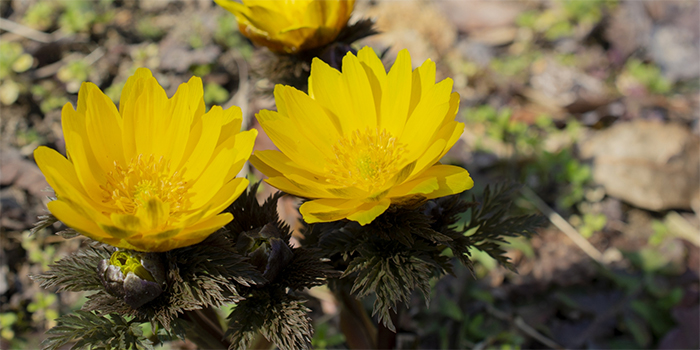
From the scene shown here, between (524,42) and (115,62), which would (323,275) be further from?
(524,42)

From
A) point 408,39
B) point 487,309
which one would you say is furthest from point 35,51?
point 487,309

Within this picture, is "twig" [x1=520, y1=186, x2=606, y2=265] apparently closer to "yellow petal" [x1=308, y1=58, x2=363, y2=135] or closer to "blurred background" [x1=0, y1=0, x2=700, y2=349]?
"blurred background" [x1=0, y1=0, x2=700, y2=349]

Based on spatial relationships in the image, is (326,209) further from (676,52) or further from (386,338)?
(676,52)

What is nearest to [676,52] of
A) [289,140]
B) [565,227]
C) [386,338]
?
[565,227]

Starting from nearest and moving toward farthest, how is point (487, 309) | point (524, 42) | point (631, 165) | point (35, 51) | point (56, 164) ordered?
point (56, 164) → point (487, 309) → point (631, 165) → point (35, 51) → point (524, 42)

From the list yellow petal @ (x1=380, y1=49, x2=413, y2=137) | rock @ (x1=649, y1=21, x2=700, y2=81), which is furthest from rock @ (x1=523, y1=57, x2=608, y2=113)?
yellow petal @ (x1=380, y1=49, x2=413, y2=137)

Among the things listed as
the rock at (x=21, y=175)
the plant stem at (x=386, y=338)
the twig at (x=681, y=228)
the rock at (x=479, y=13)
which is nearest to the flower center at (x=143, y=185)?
the plant stem at (x=386, y=338)
